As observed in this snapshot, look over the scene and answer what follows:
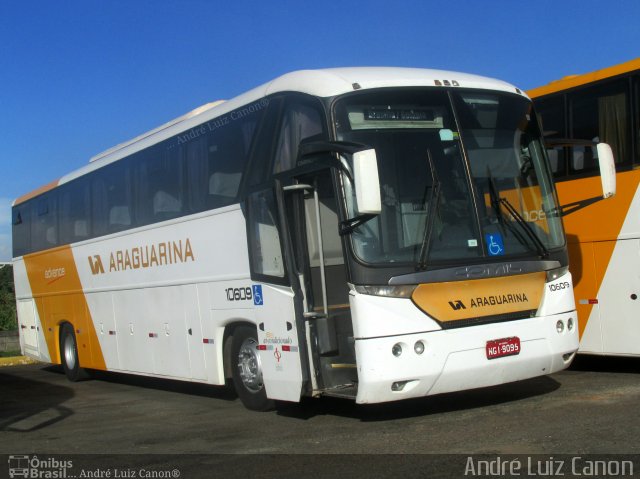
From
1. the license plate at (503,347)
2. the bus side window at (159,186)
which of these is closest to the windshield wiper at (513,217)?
the license plate at (503,347)

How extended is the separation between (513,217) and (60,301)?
10513 mm

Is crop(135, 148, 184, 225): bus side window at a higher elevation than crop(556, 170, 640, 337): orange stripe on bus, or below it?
higher

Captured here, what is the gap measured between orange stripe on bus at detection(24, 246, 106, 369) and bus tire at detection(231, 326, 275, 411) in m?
5.02

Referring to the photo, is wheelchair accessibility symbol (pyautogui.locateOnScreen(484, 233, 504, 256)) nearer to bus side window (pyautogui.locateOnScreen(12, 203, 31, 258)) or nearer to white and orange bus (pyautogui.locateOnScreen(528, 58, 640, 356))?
white and orange bus (pyautogui.locateOnScreen(528, 58, 640, 356))

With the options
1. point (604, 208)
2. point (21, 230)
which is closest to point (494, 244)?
point (604, 208)

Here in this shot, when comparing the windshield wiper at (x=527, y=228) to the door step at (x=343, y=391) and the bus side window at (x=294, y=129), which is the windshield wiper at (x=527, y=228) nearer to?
the bus side window at (x=294, y=129)

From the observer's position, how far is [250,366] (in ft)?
32.5

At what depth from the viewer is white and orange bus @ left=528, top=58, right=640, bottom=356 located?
1013cm

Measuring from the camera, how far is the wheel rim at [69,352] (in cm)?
1581

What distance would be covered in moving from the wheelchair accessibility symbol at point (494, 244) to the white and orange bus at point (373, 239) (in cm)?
1

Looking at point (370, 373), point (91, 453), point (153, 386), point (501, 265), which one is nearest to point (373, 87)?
point (501, 265)

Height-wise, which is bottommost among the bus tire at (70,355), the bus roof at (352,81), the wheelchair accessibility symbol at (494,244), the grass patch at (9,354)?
the grass patch at (9,354)

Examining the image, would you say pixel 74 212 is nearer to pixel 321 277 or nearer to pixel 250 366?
pixel 250 366

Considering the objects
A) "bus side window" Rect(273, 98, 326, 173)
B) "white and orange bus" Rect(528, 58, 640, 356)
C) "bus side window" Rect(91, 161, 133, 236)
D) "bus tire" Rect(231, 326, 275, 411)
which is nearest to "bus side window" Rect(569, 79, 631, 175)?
"white and orange bus" Rect(528, 58, 640, 356)
